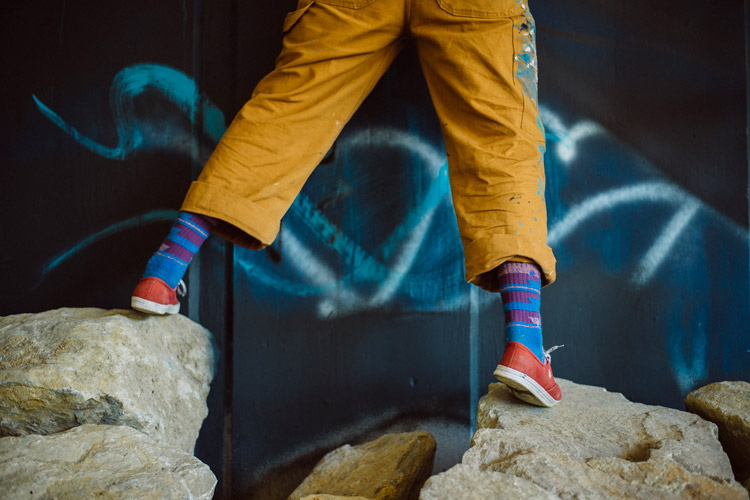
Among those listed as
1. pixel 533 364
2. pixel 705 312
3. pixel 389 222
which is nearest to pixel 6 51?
pixel 389 222

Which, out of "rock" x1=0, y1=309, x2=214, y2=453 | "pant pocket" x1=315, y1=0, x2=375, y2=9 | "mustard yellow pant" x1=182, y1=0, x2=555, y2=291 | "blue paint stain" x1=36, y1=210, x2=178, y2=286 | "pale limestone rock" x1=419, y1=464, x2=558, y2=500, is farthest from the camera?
"blue paint stain" x1=36, y1=210, x2=178, y2=286

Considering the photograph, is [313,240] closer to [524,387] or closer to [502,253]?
[502,253]

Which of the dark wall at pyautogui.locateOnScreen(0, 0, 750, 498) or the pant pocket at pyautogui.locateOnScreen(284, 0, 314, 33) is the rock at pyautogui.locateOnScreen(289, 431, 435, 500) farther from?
the pant pocket at pyautogui.locateOnScreen(284, 0, 314, 33)

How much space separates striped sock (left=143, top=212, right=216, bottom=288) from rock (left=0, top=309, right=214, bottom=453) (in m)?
0.14

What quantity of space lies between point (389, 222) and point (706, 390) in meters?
0.87

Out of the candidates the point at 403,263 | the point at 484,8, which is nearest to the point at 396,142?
the point at 403,263

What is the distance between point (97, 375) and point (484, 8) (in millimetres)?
1109

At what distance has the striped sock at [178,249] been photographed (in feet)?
3.84

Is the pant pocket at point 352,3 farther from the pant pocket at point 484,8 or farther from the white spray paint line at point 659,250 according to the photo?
the white spray paint line at point 659,250

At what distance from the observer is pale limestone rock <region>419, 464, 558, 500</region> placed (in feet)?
2.45

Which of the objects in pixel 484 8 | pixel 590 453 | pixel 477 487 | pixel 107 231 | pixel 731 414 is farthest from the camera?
pixel 107 231

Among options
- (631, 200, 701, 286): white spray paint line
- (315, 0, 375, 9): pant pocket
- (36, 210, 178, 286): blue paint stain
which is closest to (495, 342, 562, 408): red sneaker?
(631, 200, 701, 286): white spray paint line

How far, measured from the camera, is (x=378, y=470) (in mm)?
1173

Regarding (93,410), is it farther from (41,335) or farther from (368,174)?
(368,174)
